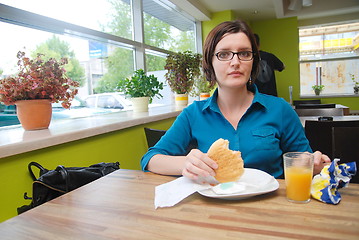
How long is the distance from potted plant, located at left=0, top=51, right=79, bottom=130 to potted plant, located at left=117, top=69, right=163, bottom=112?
104 cm

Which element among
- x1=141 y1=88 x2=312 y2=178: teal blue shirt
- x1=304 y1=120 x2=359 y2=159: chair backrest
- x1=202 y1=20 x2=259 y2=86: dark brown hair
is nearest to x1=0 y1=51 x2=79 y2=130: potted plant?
x1=141 y1=88 x2=312 y2=178: teal blue shirt

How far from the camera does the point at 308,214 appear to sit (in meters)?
0.71

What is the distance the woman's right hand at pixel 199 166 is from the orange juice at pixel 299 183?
0.21 m

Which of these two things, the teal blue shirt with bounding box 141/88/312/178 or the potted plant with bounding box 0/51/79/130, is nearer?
the teal blue shirt with bounding box 141/88/312/178

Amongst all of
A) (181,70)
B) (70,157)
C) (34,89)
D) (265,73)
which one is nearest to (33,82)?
(34,89)

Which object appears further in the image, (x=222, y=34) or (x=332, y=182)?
(x=222, y=34)

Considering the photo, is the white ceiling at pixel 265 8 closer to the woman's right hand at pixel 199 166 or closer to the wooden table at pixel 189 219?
the woman's right hand at pixel 199 166

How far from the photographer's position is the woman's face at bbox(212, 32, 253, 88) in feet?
4.09

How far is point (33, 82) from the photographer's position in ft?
5.05

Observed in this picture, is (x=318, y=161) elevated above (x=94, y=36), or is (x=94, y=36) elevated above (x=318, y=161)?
(x=94, y=36)

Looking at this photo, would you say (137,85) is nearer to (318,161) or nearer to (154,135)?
(154,135)

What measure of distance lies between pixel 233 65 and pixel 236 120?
0.82ft

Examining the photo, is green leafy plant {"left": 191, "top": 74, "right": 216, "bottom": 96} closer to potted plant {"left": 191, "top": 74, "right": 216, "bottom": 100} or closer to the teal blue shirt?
potted plant {"left": 191, "top": 74, "right": 216, "bottom": 100}

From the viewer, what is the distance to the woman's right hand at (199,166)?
881 millimetres
